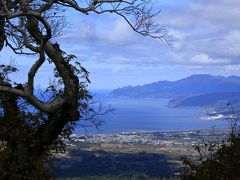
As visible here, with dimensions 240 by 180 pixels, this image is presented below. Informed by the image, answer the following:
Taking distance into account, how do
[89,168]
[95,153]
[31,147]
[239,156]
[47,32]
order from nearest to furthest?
[47,32], [31,147], [239,156], [89,168], [95,153]

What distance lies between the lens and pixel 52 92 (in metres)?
9.89

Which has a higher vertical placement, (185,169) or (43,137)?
(43,137)

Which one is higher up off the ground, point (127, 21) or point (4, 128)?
point (127, 21)

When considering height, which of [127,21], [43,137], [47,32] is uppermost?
[127,21]

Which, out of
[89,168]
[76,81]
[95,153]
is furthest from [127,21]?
[95,153]

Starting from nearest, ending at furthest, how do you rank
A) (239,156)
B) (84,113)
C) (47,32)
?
1. (47,32)
2. (239,156)
3. (84,113)

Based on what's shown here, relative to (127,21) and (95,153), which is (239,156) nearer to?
(127,21)

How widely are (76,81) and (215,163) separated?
3454 mm

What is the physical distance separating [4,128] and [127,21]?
338 cm

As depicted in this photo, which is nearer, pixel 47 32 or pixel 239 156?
pixel 47 32

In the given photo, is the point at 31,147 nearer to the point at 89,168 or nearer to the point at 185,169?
the point at 185,169

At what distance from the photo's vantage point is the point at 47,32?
26.1ft

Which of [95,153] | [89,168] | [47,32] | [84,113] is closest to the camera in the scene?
[47,32]

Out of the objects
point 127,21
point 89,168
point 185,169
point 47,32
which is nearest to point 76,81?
point 47,32
